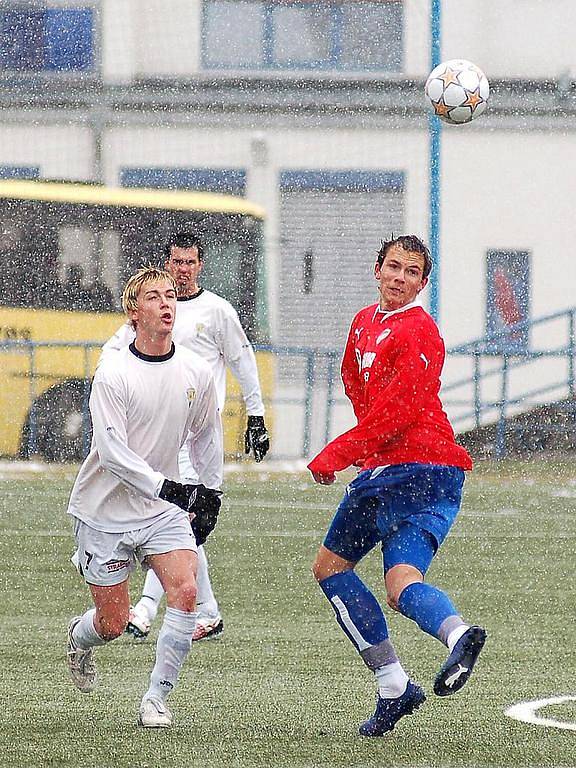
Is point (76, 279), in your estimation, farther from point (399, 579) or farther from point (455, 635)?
point (455, 635)

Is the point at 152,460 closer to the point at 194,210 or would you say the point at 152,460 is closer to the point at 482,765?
the point at 482,765

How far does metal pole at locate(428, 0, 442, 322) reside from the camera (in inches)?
803

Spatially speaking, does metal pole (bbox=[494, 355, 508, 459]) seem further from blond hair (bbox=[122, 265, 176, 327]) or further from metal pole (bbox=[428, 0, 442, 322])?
blond hair (bbox=[122, 265, 176, 327])

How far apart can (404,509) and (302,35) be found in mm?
20432

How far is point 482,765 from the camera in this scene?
203 inches

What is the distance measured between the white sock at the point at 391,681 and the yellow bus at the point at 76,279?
13.3 meters

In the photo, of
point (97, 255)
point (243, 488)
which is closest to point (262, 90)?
point (97, 255)

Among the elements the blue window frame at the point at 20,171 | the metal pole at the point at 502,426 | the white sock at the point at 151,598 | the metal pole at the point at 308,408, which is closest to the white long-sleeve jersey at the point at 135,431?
the white sock at the point at 151,598

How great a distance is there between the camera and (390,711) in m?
5.58

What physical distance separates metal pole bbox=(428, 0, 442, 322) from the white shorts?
571 inches

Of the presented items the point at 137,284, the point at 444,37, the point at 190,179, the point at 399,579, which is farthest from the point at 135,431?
the point at 444,37

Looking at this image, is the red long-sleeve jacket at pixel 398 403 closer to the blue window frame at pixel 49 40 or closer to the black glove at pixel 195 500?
the black glove at pixel 195 500

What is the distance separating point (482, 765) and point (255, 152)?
66.0ft

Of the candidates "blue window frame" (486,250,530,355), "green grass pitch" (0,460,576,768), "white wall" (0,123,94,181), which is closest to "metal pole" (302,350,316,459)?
"white wall" (0,123,94,181)
